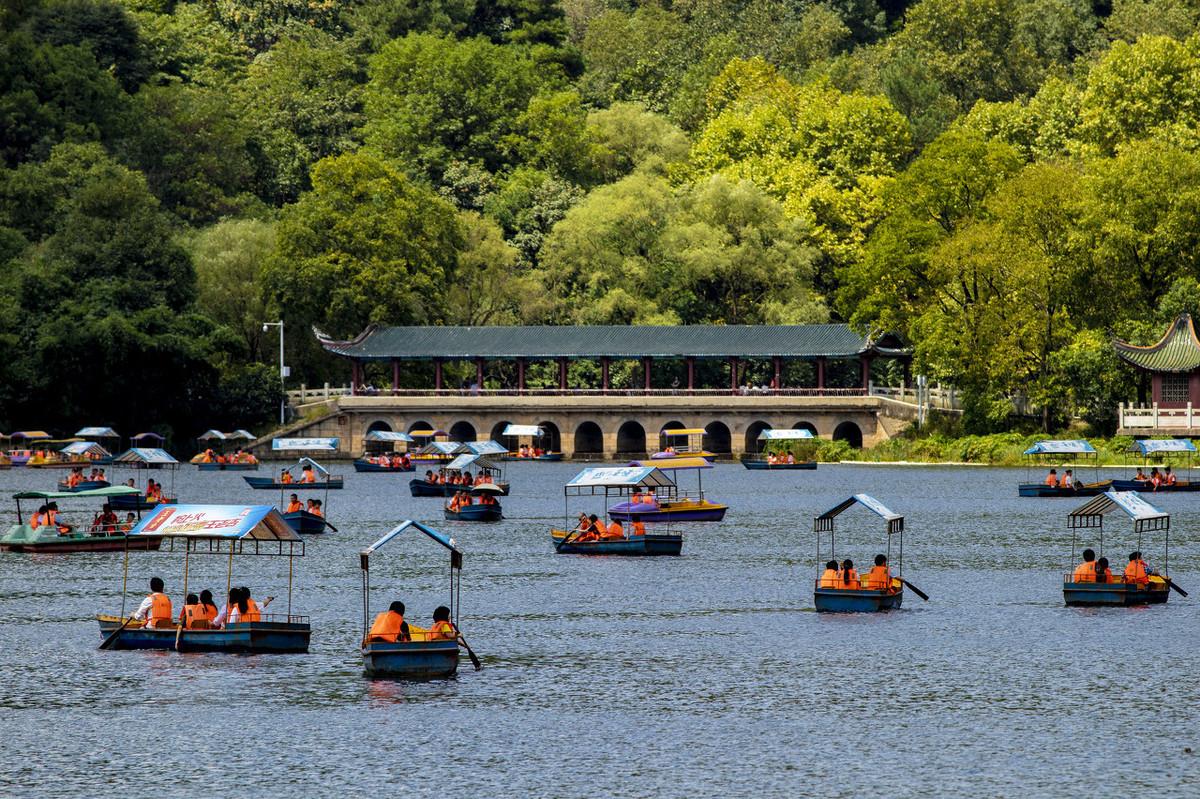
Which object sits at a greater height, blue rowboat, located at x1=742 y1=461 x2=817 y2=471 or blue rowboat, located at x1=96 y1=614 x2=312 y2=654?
blue rowboat, located at x1=742 y1=461 x2=817 y2=471

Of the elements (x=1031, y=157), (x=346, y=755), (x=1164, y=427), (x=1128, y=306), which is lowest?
(x=346, y=755)

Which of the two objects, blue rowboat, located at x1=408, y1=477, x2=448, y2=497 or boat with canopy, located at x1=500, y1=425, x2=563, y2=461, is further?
boat with canopy, located at x1=500, y1=425, x2=563, y2=461

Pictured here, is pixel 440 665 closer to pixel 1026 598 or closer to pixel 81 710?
pixel 81 710

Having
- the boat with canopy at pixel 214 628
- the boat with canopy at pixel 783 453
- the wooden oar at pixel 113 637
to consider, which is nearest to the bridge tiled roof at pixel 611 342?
the boat with canopy at pixel 783 453

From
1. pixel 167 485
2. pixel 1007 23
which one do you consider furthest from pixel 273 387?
pixel 1007 23

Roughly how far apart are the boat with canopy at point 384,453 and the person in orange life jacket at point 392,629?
84.8 metres

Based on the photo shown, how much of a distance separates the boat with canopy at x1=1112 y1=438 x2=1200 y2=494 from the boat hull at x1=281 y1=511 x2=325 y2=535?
40074 mm

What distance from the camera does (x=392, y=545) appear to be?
90125 millimetres

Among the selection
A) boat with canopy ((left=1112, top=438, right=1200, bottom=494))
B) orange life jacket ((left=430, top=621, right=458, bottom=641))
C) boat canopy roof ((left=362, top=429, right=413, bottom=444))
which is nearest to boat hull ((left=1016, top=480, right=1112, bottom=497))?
boat with canopy ((left=1112, top=438, right=1200, bottom=494))

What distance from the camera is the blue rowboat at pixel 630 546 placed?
257 feet

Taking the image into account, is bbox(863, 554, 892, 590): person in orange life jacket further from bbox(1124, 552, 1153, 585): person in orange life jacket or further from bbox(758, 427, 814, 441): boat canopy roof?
bbox(758, 427, 814, 441): boat canopy roof

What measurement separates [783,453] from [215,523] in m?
82.1

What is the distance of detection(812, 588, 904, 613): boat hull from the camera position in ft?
201

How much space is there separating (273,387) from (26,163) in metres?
31.9
